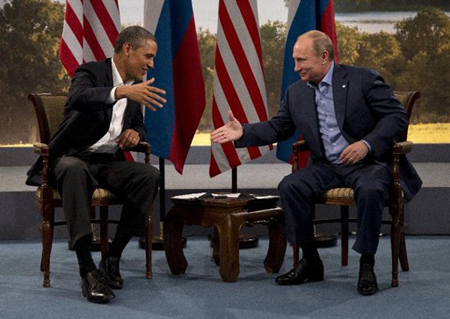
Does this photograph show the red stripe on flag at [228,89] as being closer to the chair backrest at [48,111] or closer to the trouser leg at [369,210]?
the chair backrest at [48,111]

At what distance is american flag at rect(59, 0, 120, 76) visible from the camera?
5066 mm

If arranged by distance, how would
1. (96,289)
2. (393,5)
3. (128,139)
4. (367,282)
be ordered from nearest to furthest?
(96,289), (367,282), (128,139), (393,5)

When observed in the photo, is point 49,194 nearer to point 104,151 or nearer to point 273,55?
point 104,151

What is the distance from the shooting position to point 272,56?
8094mm

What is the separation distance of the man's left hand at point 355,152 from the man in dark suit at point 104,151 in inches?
36.7

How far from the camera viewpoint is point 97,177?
4.05 m

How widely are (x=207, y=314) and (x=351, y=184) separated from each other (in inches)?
40.6

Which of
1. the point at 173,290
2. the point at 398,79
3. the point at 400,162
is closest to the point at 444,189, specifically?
the point at 400,162

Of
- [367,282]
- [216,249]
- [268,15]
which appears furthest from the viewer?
[268,15]

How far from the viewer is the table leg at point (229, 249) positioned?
399 cm

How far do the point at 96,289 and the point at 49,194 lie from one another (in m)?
0.58

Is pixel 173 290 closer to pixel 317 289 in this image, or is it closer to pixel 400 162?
pixel 317 289

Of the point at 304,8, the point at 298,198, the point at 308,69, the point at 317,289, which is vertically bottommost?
the point at 317,289

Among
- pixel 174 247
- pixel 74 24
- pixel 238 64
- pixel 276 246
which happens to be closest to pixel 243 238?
pixel 276 246
